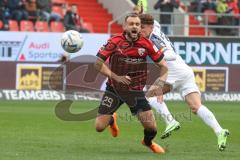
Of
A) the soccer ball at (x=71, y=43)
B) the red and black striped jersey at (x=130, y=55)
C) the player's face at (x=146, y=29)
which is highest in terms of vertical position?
the player's face at (x=146, y=29)

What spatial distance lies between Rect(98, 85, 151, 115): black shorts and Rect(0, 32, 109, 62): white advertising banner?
1422 centimetres

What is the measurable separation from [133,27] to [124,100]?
1.20 m

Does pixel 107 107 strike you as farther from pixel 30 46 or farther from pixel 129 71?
pixel 30 46

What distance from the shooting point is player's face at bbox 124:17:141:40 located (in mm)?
10773

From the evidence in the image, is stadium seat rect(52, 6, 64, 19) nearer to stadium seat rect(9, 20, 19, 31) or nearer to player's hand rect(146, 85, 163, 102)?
stadium seat rect(9, 20, 19, 31)

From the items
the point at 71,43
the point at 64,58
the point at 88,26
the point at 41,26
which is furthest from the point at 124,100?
the point at 88,26

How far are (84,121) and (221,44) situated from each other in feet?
35.5

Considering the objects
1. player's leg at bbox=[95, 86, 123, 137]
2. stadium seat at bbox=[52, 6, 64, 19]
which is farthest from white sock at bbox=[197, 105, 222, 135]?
stadium seat at bbox=[52, 6, 64, 19]

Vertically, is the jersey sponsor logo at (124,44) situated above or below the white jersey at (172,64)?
above

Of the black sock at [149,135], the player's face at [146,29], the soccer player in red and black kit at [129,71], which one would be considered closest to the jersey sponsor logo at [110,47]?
the soccer player in red and black kit at [129,71]

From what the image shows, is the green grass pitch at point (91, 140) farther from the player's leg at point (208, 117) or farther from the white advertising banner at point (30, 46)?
the white advertising banner at point (30, 46)

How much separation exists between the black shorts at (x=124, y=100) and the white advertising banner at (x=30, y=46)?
14.2 metres

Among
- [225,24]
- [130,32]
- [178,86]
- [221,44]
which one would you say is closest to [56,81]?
[221,44]

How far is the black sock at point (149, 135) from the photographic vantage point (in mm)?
11445
